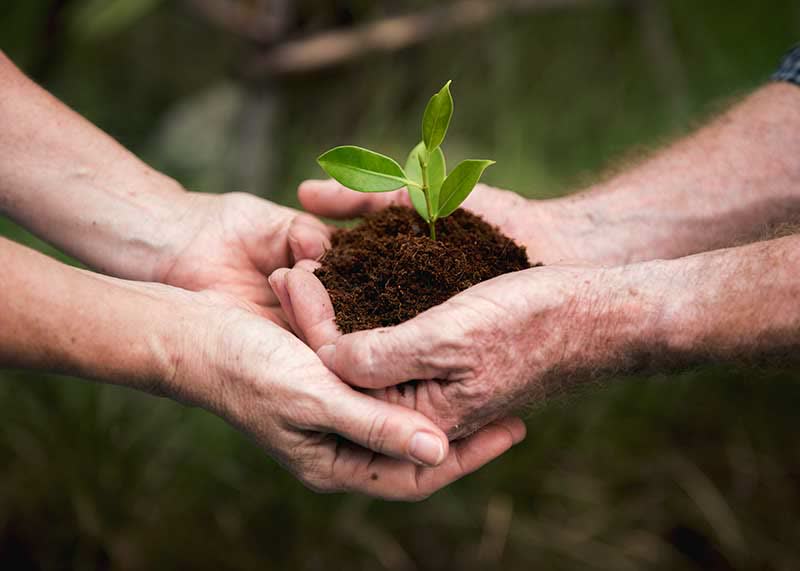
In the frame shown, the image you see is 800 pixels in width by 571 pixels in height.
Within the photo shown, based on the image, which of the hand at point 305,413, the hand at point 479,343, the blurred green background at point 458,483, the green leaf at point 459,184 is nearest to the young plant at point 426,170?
the green leaf at point 459,184

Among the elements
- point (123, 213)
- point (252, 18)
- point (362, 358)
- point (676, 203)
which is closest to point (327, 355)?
point (362, 358)

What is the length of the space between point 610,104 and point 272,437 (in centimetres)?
188

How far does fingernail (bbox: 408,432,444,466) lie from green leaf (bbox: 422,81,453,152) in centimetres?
44

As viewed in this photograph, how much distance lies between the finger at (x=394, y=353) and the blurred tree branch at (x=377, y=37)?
4.61 feet

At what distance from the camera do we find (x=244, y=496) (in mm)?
1813

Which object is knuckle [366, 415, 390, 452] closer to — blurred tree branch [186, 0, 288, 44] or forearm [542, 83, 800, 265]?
forearm [542, 83, 800, 265]

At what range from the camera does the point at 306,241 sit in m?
1.23

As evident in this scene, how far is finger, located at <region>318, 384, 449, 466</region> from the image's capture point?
0.94 meters

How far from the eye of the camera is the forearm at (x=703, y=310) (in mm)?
998

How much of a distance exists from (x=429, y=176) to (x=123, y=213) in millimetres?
569

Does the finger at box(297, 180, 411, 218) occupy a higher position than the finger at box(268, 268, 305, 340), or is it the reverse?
the finger at box(297, 180, 411, 218)

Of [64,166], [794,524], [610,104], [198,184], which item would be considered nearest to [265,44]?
[198,184]

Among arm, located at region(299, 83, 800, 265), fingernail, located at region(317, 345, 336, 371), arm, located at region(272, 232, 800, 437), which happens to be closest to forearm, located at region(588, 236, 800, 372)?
arm, located at region(272, 232, 800, 437)

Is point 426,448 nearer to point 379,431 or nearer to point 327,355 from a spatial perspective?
point 379,431
